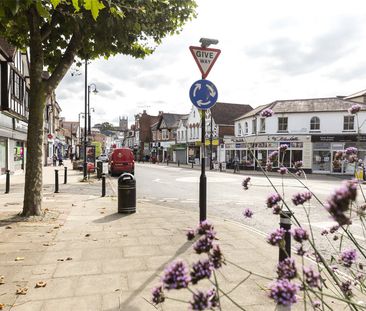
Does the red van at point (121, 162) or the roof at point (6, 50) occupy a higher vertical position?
the roof at point (6, 50)

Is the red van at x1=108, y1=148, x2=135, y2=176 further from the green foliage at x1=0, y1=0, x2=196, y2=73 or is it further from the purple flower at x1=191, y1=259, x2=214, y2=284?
the purple flower at x1=191, y1=259, x2=214, y2=284

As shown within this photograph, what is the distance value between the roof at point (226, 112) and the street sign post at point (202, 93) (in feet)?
129

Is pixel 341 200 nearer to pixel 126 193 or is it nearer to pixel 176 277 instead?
pixel 176 277

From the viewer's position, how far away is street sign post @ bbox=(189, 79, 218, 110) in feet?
22.0

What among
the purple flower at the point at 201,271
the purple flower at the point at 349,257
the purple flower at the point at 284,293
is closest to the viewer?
the purple flower at the point at 284,293

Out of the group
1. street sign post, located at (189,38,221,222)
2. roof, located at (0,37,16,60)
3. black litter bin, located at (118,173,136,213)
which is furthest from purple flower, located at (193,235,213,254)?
roof, located at (0,37,16,60)

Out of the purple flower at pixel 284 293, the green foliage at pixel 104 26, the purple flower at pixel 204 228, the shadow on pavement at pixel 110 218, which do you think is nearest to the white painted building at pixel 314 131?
the green foliage at pixel 104 26

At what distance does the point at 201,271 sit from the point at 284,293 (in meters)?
0.40

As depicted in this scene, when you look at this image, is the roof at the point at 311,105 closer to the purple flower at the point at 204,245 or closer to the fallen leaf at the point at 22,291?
the fallen leaf at the point at 22,291

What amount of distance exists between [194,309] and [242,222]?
7449 mm

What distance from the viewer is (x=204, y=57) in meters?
6.81

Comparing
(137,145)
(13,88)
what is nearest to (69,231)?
(13,88)

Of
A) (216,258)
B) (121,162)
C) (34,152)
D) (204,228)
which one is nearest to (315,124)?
(121,162)

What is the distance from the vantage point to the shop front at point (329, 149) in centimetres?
3131
